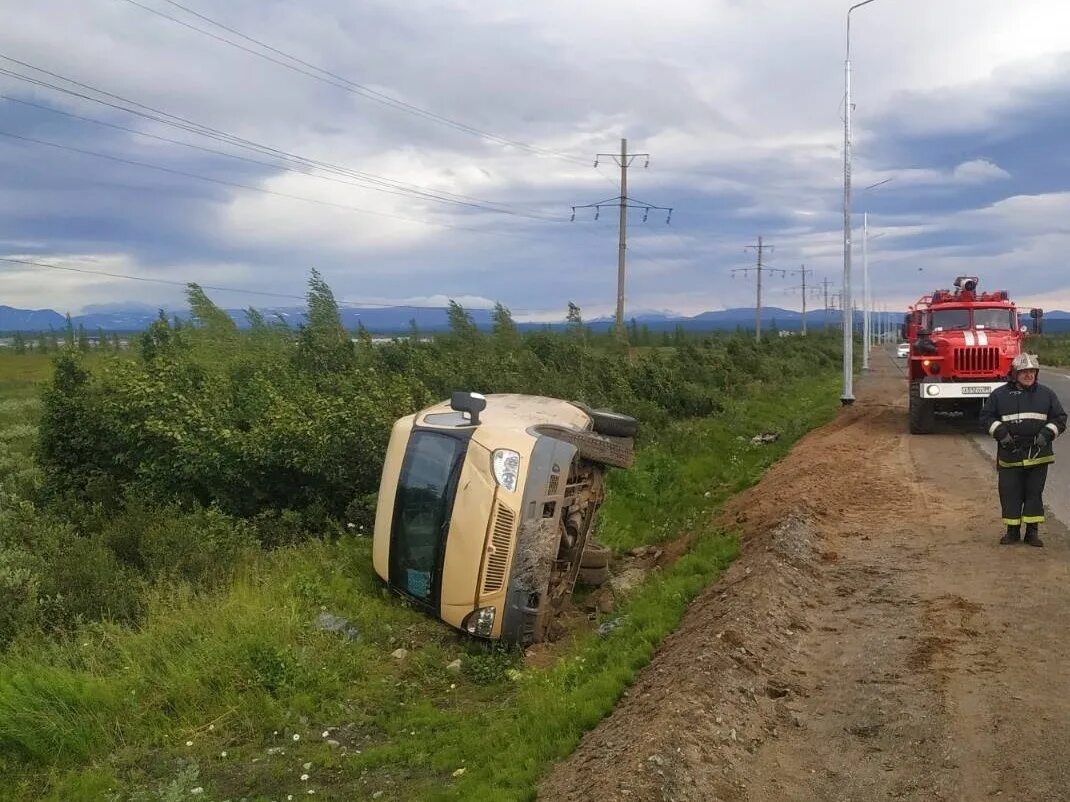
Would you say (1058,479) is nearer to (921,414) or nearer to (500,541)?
(921,414)

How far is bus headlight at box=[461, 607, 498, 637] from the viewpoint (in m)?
7.21

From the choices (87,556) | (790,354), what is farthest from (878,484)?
(790,354)

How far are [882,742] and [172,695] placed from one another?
16.8 ft

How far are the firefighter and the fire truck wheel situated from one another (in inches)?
329

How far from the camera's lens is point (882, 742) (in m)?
4.50

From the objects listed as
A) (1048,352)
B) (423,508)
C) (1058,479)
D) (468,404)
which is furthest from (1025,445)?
(1048,352)

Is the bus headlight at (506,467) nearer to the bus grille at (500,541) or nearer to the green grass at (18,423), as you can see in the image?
the bus grille at (500,541)

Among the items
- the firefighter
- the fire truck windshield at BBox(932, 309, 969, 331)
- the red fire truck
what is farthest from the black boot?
the fire truck windshield at BBox(932, 309, 969, 331)

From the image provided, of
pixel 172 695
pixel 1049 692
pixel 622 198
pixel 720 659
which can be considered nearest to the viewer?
pixel 1049 692

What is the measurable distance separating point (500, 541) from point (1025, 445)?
4.90 m

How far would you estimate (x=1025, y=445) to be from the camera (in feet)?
25.6

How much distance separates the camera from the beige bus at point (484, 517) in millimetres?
7164

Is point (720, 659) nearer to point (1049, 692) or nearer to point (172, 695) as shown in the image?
point (1049, 692)

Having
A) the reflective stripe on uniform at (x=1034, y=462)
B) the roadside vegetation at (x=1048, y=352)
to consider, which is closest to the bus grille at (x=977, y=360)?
the reflective stripe on uniform at (x=1034, y=462)
